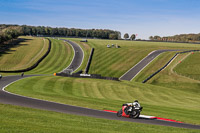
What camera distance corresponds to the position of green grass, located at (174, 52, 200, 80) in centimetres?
7832

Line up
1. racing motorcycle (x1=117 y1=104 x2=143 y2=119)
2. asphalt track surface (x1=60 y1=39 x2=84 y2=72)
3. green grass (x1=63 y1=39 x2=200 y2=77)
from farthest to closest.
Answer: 1. asphalt track surface (x1=60 y1=39 x2=84 y2=72)
2. green grass (x1=63 y1=39 x2=200 y2=77)
3. racing motorcycle (x1=117 y1=104 x2=143 y2=119)

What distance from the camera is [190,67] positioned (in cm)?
8519

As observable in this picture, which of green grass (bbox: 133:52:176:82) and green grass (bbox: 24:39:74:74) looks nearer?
green grass (bbox: 133:52:176:82)

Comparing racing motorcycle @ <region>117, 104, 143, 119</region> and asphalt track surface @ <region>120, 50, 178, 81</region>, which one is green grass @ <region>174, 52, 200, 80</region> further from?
racing motorcycle @ <region>117, 104, 143, 119</region>

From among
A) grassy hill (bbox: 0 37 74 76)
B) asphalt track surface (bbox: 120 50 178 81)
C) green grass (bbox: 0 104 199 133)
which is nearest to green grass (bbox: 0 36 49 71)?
grassy hill (bbox: 0 37 74 76)

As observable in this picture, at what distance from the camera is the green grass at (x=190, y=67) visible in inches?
3083

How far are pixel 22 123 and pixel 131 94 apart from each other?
3418cm

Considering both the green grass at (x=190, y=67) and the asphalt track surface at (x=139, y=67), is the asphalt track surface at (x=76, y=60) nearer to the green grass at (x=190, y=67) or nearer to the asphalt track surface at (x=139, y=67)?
the asphalt track surface at (x=139, y=67)

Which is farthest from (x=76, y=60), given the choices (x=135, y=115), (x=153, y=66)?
(x=135, y=115)

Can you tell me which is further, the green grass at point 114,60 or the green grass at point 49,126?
the green grass at point 114,60

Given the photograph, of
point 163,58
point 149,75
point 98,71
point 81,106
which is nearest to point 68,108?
point 81,106

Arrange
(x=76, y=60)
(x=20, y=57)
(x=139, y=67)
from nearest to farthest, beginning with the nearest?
(x=139, y=67) → (x=76, y=60) → (x=20, y=57)

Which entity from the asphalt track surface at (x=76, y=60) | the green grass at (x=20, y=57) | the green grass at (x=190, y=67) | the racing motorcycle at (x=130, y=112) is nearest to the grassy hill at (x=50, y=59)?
the green grass at (x=20, y=57)

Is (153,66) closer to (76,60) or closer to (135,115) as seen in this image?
(76,60)
